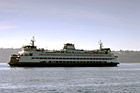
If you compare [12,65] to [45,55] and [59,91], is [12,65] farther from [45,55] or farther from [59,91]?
[59,91]

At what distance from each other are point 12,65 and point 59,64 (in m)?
19.3

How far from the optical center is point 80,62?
136 m

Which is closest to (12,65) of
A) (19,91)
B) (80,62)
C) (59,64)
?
(59,64)

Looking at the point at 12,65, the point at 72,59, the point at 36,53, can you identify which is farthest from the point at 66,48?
the point at 12,65

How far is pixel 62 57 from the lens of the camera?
131875 millimetres

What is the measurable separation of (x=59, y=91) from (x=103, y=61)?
9211 cm

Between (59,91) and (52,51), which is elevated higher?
(52,51)

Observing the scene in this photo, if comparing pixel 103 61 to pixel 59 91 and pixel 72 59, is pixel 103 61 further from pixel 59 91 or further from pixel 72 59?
pixel 59 91

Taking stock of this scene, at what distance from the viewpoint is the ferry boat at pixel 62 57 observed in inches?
4909

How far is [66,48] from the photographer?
136875mm

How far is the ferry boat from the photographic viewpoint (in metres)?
125

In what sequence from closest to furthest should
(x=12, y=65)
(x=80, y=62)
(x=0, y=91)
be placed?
(x=0, y=91), (x=12, y=65), (x=80, y=62)

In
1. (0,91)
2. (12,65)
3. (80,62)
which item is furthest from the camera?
(80,62)

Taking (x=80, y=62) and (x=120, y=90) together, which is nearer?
(x=120, y=90)
